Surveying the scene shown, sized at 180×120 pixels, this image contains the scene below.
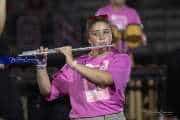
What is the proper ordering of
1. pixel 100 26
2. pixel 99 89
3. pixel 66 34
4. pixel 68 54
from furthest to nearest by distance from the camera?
pixel 66 34 < pixel 100 26 < pixel 99 89 < pixel 68 54

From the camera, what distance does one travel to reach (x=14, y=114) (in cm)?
619

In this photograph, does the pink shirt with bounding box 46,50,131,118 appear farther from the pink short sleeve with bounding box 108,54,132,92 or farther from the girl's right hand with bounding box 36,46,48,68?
the girl's right hand with bounding box 36,46,48,68

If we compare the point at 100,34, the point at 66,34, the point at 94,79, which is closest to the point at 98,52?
the point at 100,34

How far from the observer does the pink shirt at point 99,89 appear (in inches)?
191

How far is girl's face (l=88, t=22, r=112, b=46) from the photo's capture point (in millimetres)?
4949

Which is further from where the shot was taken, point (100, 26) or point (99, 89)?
point (100, 26)

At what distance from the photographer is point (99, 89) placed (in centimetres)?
489

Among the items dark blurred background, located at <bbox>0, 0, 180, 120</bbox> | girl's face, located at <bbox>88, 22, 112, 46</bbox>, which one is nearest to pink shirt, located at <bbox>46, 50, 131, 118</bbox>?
girl's face, located at <bbox>88, 22, 112, 46</bbox>

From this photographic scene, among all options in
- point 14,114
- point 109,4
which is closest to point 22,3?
point 109,4

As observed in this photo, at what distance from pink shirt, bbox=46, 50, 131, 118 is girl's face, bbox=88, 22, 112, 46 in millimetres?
105

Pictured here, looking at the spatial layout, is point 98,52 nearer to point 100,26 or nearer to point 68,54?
point 100,26

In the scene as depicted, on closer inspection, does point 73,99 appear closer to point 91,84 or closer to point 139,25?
point 91,84

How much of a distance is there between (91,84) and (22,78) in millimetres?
2196

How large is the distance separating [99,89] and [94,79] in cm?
13
